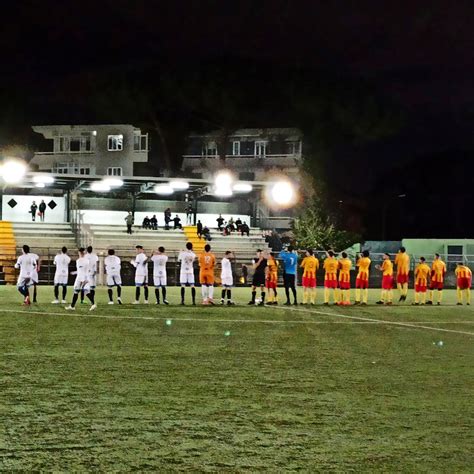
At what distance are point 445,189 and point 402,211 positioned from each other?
7452 millimetres

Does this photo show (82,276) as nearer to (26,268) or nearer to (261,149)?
(26,268)

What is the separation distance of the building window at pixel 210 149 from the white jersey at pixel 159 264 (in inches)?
1692

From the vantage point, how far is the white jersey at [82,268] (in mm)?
23141

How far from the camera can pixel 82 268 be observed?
76.1ft

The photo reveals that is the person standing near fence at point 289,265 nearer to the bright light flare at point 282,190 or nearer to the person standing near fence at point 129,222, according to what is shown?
the bright light flare at point 282,190

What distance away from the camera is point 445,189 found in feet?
314

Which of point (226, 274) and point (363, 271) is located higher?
point (363, 271)

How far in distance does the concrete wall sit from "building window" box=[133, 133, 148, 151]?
64.8ft

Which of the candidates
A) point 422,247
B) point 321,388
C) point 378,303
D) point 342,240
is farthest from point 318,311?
point 422,247

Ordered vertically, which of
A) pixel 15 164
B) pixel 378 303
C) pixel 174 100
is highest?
pixel 174 100

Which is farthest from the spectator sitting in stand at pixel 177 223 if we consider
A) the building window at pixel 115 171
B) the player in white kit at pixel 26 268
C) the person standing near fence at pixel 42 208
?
the player in white kit at pixel 26 268

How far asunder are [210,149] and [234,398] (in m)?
60.9

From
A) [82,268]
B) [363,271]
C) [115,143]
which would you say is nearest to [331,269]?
[363,271]

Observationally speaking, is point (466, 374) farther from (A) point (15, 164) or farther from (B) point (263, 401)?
(A) point (15, 164)
